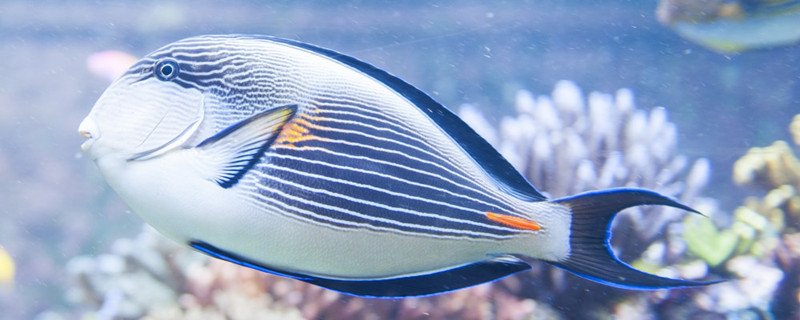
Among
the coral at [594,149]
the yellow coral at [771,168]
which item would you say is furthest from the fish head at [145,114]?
the yellow coral at [771,168]

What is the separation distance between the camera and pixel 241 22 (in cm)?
1108

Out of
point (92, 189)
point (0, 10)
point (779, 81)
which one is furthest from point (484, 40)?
point (0, 10)

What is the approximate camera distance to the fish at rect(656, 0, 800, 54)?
277 centimetres

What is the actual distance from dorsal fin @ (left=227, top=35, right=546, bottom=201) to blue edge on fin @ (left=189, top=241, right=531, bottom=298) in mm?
146

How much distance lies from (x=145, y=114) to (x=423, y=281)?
23.4 inches

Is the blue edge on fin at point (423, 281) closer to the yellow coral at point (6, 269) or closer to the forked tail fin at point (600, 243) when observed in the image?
the forked tail fin at point (600, 243)

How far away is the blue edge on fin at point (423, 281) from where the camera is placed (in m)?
0.91

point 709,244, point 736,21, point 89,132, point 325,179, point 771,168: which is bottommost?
point 89,132

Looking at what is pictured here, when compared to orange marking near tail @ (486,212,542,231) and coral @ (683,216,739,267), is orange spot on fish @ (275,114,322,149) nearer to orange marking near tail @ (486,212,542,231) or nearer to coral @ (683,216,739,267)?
orange marking near tail @ (486,212,542,231)

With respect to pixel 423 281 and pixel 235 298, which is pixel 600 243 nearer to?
pixel 423 281

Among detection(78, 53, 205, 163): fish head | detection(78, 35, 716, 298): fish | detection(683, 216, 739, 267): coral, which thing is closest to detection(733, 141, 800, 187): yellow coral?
detection(683, 216, 739, 267): coral

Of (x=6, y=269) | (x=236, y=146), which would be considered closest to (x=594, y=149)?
(x=236, y=146)

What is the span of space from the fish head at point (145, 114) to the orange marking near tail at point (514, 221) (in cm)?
56

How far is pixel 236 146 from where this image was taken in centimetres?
82
